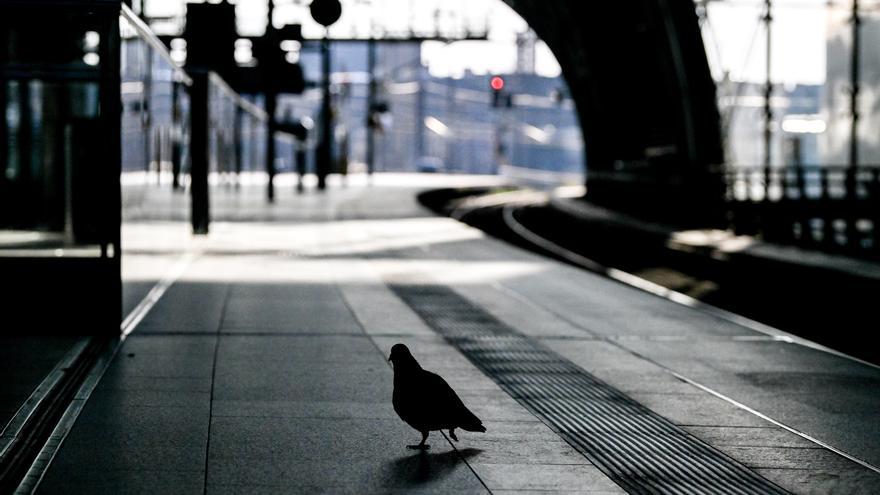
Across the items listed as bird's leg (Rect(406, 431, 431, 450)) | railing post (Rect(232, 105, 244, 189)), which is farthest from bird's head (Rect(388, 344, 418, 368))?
railing post (Rect(232, 105, 244, 189))

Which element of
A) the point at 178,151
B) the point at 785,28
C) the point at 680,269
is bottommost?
the point at 680,269

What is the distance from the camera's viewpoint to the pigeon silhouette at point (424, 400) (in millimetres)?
Answer: 7152

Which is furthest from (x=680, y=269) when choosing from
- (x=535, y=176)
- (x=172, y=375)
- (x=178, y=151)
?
(x=535, y=176)

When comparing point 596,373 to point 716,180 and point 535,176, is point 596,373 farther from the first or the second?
point 535,176

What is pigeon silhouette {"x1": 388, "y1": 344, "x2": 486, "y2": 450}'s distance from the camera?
7.15m

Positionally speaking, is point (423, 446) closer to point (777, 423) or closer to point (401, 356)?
point (401, 356)

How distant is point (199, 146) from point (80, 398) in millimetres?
14836

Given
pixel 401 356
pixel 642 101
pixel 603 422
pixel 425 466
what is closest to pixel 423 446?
pixel 425 466

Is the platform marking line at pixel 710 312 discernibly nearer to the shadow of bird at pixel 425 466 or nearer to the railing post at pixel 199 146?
the shadow of bird at pixel 425 466

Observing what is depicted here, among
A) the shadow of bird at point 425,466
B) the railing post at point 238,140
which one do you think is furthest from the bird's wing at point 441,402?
the railing post at point 238,140

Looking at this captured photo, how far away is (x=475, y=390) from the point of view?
9641mm

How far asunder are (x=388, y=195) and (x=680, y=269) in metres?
25.1

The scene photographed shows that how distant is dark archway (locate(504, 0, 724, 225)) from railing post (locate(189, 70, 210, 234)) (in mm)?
12933

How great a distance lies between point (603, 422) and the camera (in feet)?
28.4
